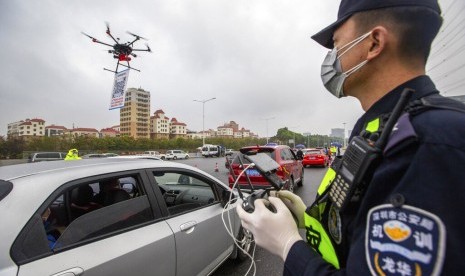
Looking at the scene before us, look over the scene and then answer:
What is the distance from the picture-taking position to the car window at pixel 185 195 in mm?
2787

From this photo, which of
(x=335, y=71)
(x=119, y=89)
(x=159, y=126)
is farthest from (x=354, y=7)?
(x=159, y=126)

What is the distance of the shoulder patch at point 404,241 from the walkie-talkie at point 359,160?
11 centimetres

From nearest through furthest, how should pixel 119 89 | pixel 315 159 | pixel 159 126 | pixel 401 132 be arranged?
pixel 401 132 → pixel 119 89 → pixel 315 159 → pixel 159 126

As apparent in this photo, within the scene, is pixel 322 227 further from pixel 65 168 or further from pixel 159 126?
pixel 159 126

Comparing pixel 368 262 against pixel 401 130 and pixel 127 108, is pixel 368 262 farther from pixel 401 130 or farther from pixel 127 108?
pixel 127 108

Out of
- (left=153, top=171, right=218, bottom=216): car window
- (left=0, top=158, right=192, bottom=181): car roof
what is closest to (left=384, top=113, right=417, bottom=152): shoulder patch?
(left=0, top=158, right=192, bottom=181): car roof

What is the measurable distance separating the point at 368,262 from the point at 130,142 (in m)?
69.7

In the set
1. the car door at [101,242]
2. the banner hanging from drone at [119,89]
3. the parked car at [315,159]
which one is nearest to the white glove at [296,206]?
the car door at [101,242]

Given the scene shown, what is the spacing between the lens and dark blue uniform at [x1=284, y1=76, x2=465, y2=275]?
0.61 meters

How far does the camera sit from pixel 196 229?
102 inches

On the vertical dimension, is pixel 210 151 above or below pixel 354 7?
below

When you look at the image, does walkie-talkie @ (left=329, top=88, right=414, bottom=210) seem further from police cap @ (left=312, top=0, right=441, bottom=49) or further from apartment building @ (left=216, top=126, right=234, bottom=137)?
apartment building @ (left=216, top=126, right=234, bottom=137)

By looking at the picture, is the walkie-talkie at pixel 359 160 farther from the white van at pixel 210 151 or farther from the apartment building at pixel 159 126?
the apartment building at pixel 159 126

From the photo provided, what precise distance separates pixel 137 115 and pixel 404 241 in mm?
90758
